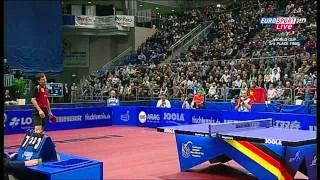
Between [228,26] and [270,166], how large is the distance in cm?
2116

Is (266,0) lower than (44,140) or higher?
higher

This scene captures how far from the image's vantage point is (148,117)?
15344mm

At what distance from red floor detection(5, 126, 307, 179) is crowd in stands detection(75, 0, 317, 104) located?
516 cm

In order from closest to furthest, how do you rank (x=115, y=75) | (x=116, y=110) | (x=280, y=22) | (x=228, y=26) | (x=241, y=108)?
(x=241, y=108) < (x=116, y=110) < (x=280, y=22) < (x=115, y=75) < (x=228, y=26)

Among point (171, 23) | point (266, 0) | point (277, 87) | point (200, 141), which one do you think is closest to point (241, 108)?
point (277, 87)

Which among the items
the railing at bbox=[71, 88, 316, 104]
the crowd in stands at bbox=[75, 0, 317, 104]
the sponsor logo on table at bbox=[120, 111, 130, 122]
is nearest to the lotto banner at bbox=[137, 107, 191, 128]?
the sponsor logo on table at bbox=[120, 111, 130, 122]

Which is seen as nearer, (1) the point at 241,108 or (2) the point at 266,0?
(1) the point at 241,108

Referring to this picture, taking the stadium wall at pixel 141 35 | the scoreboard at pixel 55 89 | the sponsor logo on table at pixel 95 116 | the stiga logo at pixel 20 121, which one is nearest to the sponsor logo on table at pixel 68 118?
the sponsor logo on table at pixel 95 116

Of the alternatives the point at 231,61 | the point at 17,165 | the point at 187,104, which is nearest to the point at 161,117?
the point at 187,104

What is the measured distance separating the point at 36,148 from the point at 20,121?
27.3ft

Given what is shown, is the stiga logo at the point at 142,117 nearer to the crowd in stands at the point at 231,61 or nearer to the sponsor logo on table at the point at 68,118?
the sponsor logo on table at the point at 68,118

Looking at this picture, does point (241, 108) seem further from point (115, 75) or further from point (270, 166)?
point (115, 75)

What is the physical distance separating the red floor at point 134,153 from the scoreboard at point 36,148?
160cm

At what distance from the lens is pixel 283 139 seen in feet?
19.8
